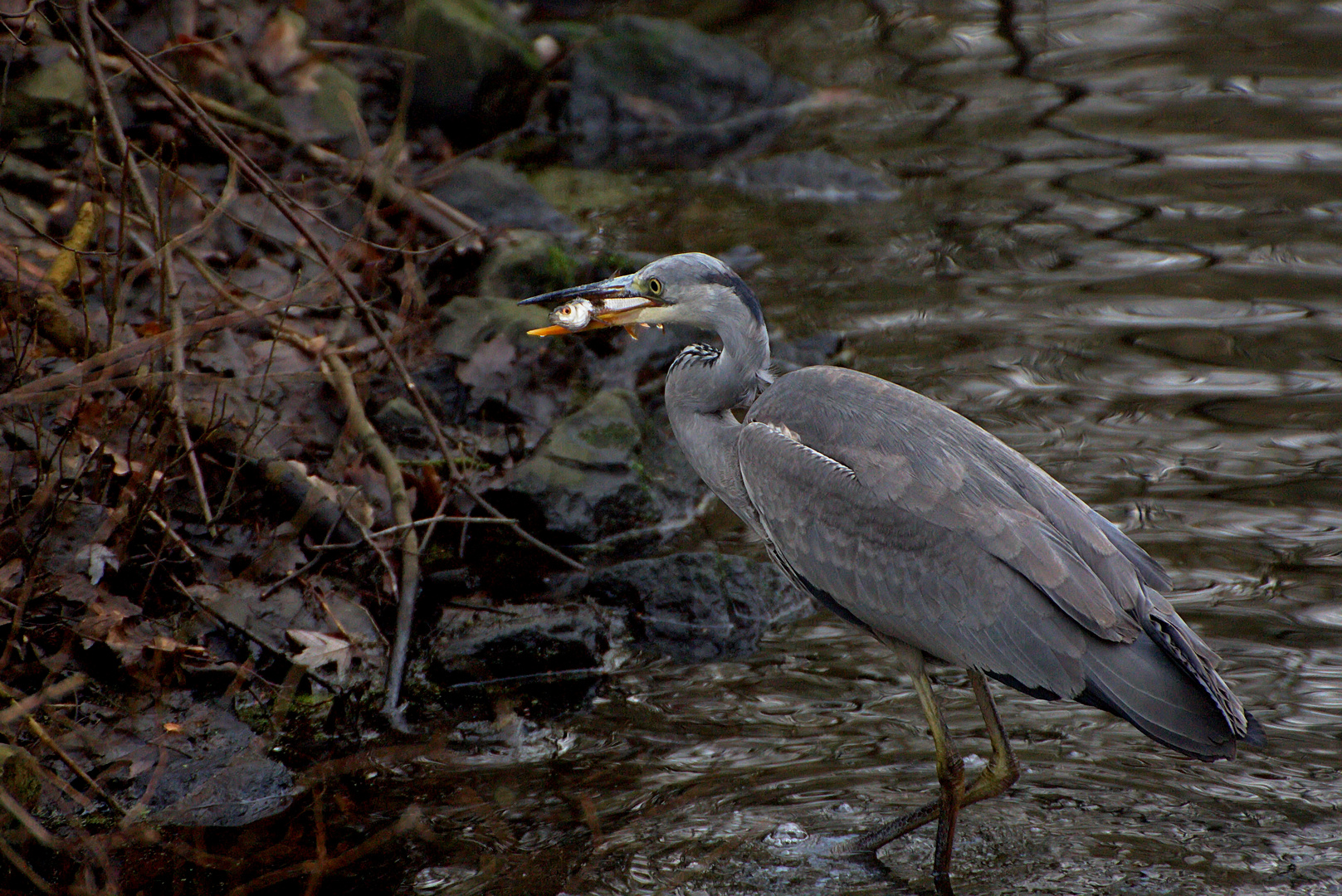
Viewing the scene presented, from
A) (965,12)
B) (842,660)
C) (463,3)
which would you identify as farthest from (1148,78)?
(842,660)

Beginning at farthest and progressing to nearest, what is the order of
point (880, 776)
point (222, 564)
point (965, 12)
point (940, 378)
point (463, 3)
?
1. point (965, 12)
2. point (463, 3)
3. point (940, 378)
4. point (222, 564)
5. point (880, 776)

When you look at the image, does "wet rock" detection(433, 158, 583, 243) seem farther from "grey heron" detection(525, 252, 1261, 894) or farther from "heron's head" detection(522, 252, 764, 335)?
"grey heron" detection(525, 252, 1261, 894)

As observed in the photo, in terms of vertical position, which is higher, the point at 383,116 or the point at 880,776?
the point at 383,116

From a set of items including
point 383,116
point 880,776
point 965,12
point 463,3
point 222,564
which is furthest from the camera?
point 965,12

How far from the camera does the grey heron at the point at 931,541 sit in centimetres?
423

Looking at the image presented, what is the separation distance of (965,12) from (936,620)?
1186 centimetres

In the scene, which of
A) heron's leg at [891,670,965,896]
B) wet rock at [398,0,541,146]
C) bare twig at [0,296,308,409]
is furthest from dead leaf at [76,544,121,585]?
wet rock at [398,0,541,146]

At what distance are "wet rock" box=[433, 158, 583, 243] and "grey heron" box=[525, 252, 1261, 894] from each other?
477 cm

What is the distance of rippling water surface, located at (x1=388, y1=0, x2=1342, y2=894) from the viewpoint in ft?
15.1

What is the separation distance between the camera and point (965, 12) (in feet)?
48.9

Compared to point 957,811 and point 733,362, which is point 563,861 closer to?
point 957,811

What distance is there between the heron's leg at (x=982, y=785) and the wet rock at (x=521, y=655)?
1387mm

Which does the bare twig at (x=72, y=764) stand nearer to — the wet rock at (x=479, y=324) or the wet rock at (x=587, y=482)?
the wet rock at (x=587, y=482)

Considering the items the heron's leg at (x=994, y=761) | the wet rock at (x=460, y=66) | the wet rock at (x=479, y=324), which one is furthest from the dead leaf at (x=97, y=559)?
the wet rock at (x=460, y=66)
